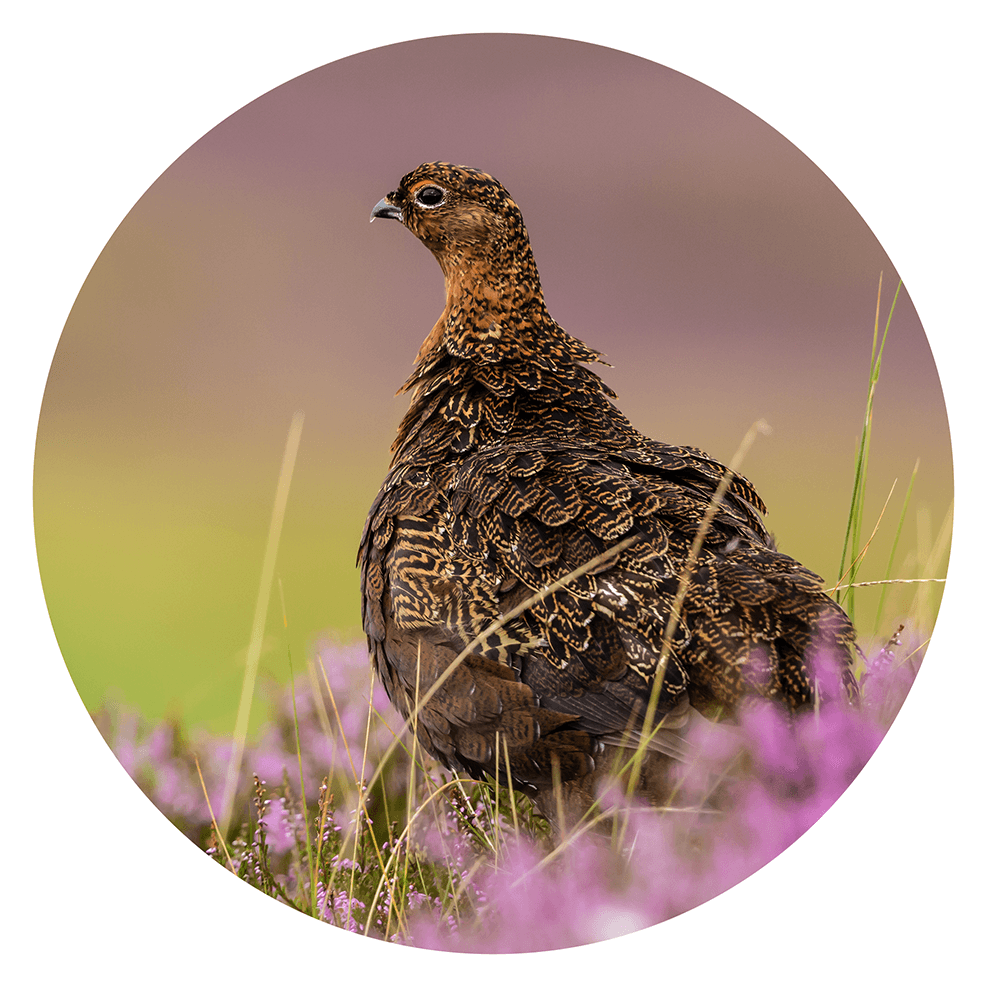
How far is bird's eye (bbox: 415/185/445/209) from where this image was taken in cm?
246

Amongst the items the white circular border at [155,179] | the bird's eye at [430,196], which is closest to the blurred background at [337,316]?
the white circular border at [155,179]

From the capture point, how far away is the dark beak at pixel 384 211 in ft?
8.13

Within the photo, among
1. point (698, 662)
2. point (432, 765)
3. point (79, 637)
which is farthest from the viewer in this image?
point (432, 765)

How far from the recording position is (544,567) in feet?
6.44

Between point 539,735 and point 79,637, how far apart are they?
1.22m

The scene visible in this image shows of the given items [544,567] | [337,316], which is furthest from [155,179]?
[544,567]

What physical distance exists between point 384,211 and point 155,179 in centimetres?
65

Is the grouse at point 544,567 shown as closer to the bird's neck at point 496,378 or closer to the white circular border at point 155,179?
the bird's neck at point 496,378

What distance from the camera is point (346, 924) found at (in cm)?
209

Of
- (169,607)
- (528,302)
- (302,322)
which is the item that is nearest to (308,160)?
(302,322)

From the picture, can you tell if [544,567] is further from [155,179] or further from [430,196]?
[155,179]

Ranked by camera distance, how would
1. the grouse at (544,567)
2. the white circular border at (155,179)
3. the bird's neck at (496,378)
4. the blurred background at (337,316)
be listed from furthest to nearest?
the bird's neck at (496,378)
the blurred background at (337,316)
the white circular border at (155,179)
the grouse at (544,567)

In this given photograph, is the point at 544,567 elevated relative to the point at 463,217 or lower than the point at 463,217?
lower

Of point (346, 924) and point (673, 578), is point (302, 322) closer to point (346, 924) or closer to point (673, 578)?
point (673, 578)
